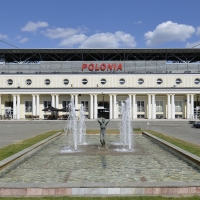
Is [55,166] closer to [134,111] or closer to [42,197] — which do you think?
[42,197]

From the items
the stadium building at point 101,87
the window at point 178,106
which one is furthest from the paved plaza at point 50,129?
the window at point 178,106

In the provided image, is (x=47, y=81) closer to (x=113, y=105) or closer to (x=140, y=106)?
(x=113, y=105)

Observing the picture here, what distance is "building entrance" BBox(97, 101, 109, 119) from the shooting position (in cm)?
5667

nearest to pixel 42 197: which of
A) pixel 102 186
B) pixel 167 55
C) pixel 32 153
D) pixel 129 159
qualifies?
pixel 102 186

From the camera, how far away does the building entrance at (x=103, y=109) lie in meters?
56.7

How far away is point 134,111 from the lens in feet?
185

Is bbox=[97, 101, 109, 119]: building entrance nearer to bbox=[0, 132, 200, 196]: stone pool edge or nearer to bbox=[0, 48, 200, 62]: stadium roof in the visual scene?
bbox=[0, 48, 200, 62]: stadium roof

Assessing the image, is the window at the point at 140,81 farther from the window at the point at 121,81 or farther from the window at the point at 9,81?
the window at the point at 9,81

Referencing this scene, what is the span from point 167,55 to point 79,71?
1976 centimetres

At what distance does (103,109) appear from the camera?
57.0 m

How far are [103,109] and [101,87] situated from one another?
4.54 meters

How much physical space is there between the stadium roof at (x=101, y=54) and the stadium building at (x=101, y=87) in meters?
0.44

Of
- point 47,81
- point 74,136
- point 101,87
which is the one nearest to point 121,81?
point 101,87

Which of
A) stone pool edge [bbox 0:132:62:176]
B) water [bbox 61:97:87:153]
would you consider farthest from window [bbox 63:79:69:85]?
stone pool edge [bbox 0:132:62:176]
